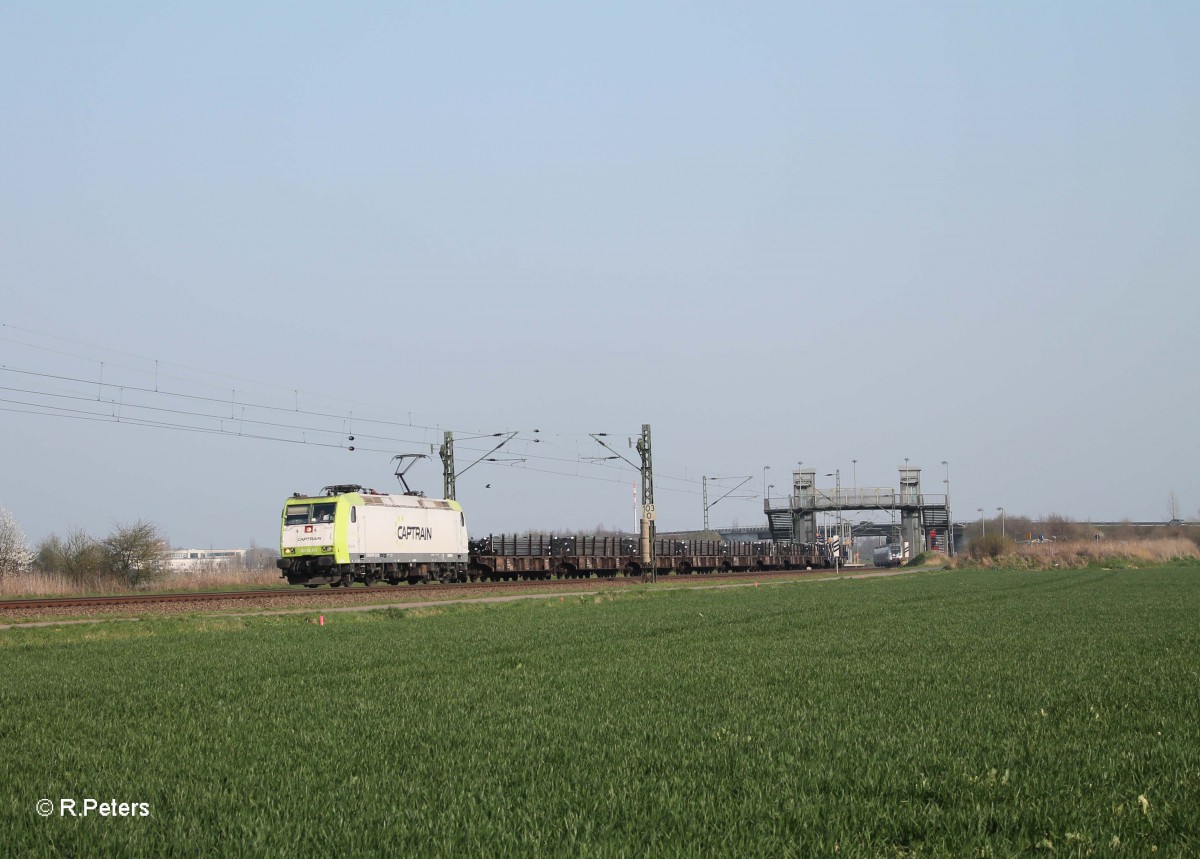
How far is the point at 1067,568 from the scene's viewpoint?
77188 mm

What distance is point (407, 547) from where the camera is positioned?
47.9 meters

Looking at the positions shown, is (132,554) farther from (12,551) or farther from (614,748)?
(614,748)

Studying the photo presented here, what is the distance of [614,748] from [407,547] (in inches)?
1597

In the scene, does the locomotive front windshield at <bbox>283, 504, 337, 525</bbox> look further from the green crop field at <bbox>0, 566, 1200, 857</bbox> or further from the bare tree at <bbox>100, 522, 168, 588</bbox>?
the green crop field at <bbox>0, 566, 1200, 857</bbox>

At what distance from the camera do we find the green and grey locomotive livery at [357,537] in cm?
4319

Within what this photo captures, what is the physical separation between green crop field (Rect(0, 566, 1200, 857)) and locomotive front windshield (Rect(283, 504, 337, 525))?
82.8 feet

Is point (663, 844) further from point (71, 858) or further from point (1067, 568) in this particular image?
point (1067, 568)

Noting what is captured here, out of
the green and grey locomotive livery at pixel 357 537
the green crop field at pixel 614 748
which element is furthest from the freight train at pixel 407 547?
the green crop field at pixel 614 748

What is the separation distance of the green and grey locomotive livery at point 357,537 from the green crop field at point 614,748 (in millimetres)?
25198

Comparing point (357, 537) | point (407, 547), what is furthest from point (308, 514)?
point (407, 547)

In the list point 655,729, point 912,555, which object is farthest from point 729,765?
point 912,555

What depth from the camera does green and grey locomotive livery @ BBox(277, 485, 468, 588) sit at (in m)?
43.2

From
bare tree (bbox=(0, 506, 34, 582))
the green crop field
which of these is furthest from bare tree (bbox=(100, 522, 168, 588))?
the green crop field

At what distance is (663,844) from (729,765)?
83.1 inches
